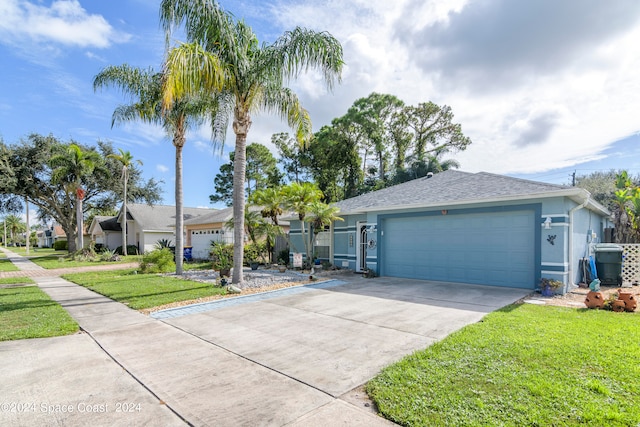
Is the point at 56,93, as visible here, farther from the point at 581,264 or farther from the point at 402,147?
the point at 402,147

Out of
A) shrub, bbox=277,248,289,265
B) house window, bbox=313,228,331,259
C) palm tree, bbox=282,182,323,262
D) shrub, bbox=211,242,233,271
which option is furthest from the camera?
shrub, bbox=277,248,289,265

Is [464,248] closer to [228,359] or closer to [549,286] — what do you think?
[549,286]

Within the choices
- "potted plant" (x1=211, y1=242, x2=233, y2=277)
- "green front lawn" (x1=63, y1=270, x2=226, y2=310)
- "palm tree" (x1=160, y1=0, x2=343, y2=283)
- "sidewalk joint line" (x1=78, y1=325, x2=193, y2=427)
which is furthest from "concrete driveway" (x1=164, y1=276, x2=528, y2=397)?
"potted plant" (x1=211, y1=242, x2=233, y2=277)

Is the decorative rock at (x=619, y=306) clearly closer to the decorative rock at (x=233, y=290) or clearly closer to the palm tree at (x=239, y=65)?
the palm tree at (x=239, y=65)

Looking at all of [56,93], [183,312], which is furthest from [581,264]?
[56,93]

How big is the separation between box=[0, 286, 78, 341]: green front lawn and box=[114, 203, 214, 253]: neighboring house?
20211 millimetres

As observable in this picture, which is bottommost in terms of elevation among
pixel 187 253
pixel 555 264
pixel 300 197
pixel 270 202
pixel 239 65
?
pixel 187 253

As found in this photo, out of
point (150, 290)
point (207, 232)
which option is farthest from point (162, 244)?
point (150, 290)

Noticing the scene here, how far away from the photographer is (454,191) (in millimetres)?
12109

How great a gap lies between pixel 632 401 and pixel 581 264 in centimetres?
991

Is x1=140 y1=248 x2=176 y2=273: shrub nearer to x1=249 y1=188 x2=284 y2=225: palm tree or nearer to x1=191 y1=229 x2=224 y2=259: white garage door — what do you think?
x1=249 y1=188 x2=284 y2=225: palm tree

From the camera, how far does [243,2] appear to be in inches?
385

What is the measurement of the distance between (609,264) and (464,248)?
15.9ft

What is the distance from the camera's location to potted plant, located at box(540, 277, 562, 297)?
8820 millimetres
